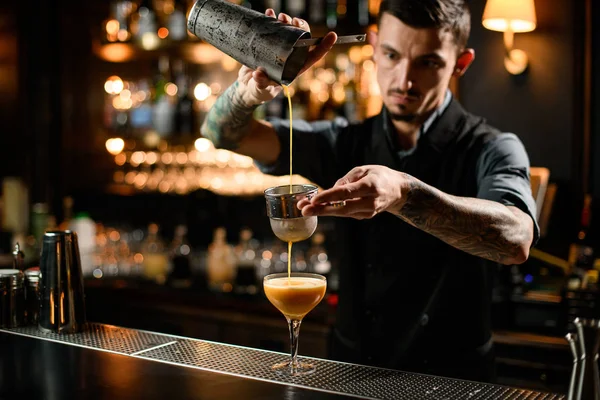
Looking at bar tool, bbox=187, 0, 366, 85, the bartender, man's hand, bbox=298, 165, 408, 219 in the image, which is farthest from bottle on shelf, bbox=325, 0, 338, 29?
man's hand, bbox=298, 165, 408, 219

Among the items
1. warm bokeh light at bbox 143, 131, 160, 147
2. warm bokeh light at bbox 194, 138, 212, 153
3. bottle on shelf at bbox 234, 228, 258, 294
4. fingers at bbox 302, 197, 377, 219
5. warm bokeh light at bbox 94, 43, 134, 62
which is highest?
warm bokeh light at bbox 94, 43, 134, 62

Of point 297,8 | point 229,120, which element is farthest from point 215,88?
point 229,120

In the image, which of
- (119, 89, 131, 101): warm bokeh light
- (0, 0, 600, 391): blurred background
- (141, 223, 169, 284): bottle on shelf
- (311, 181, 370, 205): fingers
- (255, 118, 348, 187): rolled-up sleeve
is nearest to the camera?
(311, 181, 370, 205): fingers

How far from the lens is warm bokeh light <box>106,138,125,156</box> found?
451 cm

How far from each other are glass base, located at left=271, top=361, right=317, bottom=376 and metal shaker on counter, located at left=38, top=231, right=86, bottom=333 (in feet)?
1.88

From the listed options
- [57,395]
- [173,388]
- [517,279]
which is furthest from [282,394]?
[517,279]

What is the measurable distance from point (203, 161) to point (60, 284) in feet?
8.15

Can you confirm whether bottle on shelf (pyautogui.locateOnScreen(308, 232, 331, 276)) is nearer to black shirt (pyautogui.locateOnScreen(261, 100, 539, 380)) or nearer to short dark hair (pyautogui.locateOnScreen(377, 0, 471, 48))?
black shirt (pyautogui.locateOnScreen(261, 100, 539, 380))

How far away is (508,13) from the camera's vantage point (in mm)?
3057

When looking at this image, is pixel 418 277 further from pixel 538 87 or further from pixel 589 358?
pixel 538 87

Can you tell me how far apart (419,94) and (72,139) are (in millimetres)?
3035

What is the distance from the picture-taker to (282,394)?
143 centimetres

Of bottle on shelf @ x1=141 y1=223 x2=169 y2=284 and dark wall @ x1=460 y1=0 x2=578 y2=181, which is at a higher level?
dark wall @ x1=460 y1=0 x2=578 y2=181

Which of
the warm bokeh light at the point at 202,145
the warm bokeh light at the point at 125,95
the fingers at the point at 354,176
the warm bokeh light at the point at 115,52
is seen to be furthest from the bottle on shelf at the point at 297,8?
the fingers at the point at 354,176
